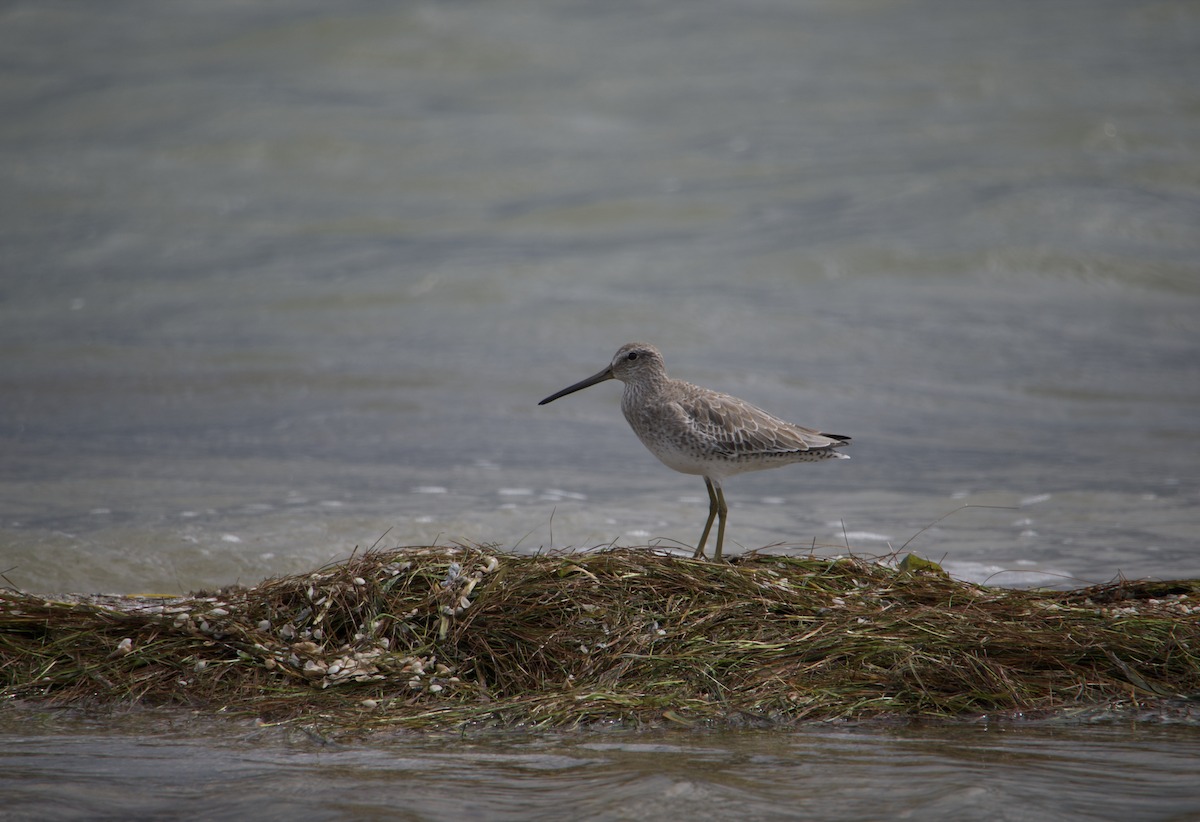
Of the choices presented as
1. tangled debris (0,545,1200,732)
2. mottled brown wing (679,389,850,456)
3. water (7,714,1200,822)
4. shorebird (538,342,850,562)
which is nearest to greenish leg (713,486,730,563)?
shorebird (538,342,850,562)

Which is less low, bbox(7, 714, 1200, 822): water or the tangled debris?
the tangled debris

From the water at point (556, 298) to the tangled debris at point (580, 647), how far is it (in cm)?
36

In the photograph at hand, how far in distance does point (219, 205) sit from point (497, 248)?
4.83m

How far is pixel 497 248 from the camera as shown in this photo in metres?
16.5

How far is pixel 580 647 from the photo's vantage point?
3848mm

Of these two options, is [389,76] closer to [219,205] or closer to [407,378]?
[219,205]

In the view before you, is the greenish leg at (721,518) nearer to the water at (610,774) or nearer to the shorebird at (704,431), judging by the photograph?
the shorebird at (704,431)

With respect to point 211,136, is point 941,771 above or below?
below

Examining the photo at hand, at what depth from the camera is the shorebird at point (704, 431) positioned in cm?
496

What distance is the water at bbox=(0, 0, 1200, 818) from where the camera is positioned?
654 cm

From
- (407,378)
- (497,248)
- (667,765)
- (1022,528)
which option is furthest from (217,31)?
(667,765)

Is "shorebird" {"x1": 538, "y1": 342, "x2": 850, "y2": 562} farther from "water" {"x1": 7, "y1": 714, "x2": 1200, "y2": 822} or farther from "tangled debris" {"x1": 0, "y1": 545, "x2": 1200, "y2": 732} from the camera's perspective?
"water" {"x1": 7, "y1": 714, "x2": 1200, "y2": 822}

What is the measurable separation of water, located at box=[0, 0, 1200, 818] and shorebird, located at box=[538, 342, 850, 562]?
31.3 inches

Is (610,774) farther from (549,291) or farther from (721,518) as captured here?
(549,291)
